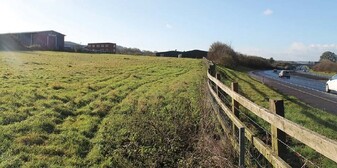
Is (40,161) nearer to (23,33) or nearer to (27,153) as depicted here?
(27,153)

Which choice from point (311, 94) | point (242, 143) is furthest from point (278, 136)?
point (311, 94)

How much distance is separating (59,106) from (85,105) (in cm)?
104

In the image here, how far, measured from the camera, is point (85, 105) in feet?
43.7

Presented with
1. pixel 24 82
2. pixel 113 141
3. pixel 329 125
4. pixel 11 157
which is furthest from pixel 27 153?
pixel 24 82

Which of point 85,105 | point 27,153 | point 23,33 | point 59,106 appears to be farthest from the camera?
point 23,33

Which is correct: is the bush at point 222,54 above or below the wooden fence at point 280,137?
above

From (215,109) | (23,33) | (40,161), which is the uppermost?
(23,33)

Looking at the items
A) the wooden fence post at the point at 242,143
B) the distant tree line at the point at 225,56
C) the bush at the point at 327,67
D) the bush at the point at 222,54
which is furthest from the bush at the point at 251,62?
the wooden fence post at the point at 242,143

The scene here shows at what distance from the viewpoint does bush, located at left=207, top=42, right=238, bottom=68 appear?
7362cm

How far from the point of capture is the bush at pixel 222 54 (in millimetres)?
73625

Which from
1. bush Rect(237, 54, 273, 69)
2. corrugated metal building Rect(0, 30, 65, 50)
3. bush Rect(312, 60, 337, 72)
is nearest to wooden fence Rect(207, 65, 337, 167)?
bush Rect(312, 60, 337, 72)

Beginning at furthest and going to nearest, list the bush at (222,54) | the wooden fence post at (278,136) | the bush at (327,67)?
the bush at (327,67) → the bush at (222,54) → the wooden fence post at (278,136)

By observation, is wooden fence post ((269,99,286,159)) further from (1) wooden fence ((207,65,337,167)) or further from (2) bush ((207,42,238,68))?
(2) bush ((207,42,238,68))

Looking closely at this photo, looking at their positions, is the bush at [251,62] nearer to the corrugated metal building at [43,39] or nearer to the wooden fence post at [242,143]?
the corrugated metal building at [43,39]
